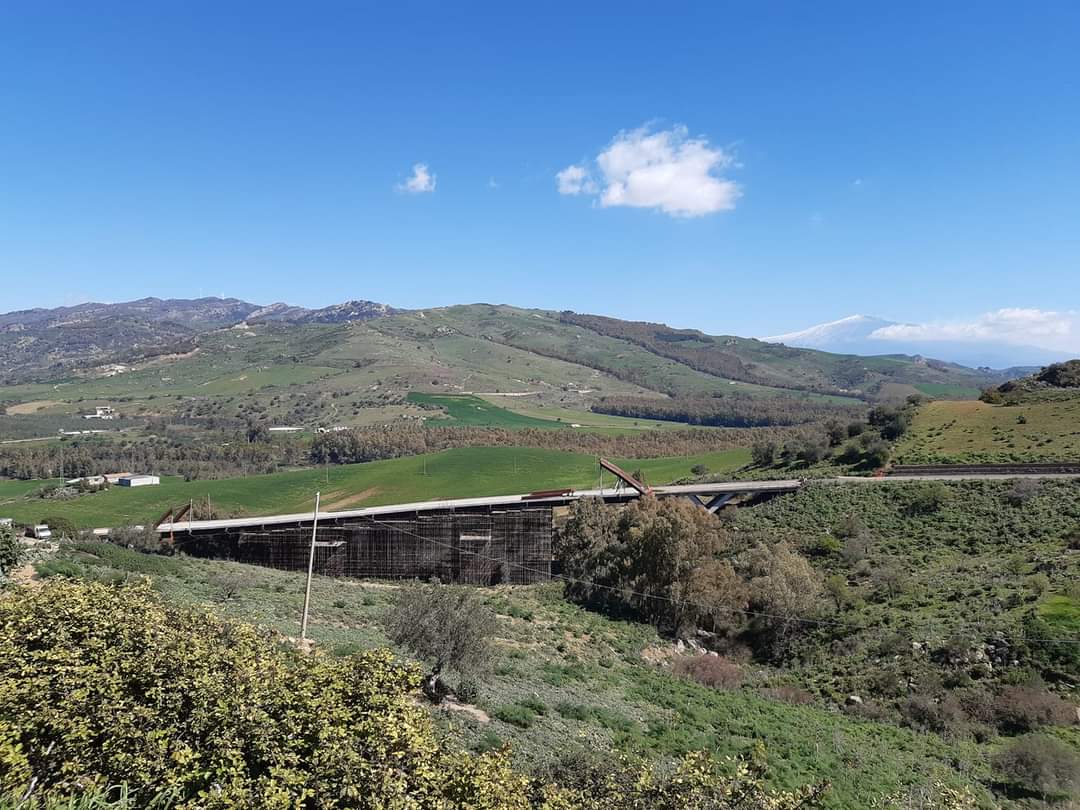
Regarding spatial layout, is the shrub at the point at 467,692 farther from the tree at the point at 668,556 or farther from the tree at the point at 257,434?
the tree at the point at 257,434

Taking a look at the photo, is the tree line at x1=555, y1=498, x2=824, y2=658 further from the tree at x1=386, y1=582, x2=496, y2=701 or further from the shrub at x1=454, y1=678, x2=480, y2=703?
the shrub at x1=454, y1=678, x2=480, y2=703

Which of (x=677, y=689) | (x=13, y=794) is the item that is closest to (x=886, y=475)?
(x=677, y=689)

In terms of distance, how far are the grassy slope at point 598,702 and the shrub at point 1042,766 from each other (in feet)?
3.35

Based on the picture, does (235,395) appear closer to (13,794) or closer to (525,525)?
(525,525)

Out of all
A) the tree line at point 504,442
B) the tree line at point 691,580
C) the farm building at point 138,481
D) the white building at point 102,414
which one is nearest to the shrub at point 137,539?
the tree line at point 691,580

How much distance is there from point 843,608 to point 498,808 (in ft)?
116

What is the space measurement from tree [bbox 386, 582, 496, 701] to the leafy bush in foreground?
11028 mm

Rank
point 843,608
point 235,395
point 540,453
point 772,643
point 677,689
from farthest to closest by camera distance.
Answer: point 235,395, point 540,453, point 843,608, point 772,643, point 677,689

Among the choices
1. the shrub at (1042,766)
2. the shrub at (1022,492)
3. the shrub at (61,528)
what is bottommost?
the shrub at (1042,766)

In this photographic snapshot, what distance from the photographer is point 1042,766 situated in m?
20.2

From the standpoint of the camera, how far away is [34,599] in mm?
12609

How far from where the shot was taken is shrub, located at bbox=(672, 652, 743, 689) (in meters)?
30.9

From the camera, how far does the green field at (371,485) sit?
73312 mm

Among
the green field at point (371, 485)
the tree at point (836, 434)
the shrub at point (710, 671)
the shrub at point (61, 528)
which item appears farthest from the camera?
the tree at point (836, 434)
